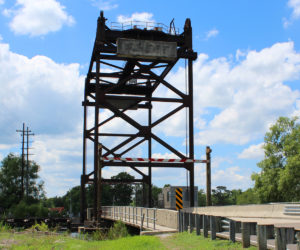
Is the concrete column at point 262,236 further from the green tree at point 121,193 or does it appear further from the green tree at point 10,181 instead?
the green tree at point 121,193

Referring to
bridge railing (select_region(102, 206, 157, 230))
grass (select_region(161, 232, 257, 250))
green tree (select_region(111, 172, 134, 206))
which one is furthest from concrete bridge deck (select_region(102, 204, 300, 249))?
green tree (select_region(111, 172, 134, 206))

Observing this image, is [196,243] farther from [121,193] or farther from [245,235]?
[121,193]

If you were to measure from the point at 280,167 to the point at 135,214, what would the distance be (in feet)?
86.4

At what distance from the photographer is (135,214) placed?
28234mm

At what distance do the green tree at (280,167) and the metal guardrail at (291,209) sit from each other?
1371 inches

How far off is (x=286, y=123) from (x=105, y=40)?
89.2 ft

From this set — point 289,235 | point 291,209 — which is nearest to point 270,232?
point 289,235

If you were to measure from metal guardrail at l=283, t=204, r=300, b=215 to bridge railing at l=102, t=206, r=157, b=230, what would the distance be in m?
9.48

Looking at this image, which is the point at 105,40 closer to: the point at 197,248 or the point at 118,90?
the point at 118,90

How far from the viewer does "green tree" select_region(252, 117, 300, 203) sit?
46188mm

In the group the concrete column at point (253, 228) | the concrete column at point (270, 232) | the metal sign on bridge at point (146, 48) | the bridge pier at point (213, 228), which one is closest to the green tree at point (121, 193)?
the metal sign on bridge at point (146, 48)

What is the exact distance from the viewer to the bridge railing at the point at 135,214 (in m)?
23.4

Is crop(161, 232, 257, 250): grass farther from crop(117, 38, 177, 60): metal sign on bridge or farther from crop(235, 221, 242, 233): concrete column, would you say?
crop(117, 38, 177, 60): metal sign on bridge

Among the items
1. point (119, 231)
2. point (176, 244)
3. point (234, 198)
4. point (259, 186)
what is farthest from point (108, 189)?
point (176, 244)
